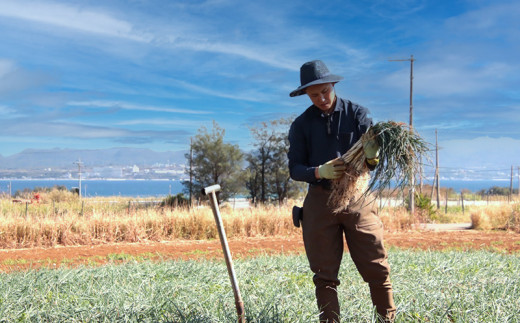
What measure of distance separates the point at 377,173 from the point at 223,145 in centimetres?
1862

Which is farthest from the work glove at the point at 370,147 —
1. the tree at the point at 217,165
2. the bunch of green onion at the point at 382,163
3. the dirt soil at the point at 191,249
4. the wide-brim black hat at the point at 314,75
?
the tree at the point at 217,165

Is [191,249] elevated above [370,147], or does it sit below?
below

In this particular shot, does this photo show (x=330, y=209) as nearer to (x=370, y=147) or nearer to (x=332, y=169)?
(x=332, y=169)

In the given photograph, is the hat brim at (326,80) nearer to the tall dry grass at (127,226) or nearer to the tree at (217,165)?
the tall dry grass at (127,226)

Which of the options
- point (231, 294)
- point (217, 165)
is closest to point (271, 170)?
point (217, 165)

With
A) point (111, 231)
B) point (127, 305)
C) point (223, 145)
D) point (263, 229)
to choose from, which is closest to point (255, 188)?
point (223, 145)

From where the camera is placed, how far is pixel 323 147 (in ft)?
10.3

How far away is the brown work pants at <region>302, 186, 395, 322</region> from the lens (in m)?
3.01

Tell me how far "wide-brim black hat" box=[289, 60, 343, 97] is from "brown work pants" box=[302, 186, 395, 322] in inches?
25.5

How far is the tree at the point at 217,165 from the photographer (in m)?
21.2

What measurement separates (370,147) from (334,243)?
25.1 inches

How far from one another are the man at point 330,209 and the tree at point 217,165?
18.0 metres

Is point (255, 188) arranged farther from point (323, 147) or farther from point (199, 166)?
point (323, 147)

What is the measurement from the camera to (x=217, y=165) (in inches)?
839
